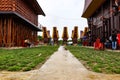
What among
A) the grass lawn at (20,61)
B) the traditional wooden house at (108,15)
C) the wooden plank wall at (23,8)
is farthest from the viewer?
the wooden plank wall at (23,8)

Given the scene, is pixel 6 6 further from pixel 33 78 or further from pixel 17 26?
pixel 33 78

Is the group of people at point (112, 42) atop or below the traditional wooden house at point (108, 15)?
below

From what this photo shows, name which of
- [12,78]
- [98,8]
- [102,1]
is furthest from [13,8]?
[12,78]

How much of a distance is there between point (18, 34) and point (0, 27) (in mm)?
3896

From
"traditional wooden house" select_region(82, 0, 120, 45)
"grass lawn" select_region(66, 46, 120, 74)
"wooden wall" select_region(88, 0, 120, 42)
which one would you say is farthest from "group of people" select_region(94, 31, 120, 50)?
"grass lawn" select_region(66, 46, 120, 74)

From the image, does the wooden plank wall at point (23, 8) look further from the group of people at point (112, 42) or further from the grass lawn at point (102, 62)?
the grass lawn at point (102, 62)

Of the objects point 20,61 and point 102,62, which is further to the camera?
point 20,61

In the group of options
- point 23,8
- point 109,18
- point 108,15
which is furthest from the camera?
point 23,8

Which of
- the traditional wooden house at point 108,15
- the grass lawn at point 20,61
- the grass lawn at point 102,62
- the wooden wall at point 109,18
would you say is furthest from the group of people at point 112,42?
the grass lawn at point 20,61

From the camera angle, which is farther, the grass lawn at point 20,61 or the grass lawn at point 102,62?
the grass lawn at point 20,61

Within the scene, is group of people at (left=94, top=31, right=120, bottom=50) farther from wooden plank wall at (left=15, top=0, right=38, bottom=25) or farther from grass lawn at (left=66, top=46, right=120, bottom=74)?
wooden plank wall at (left=15, top=0, right=38, bottom=25)

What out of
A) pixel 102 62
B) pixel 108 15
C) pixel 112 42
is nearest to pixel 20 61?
pixel 102 62

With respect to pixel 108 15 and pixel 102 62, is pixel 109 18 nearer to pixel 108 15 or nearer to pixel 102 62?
pixel 108 15

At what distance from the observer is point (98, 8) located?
36125mm
